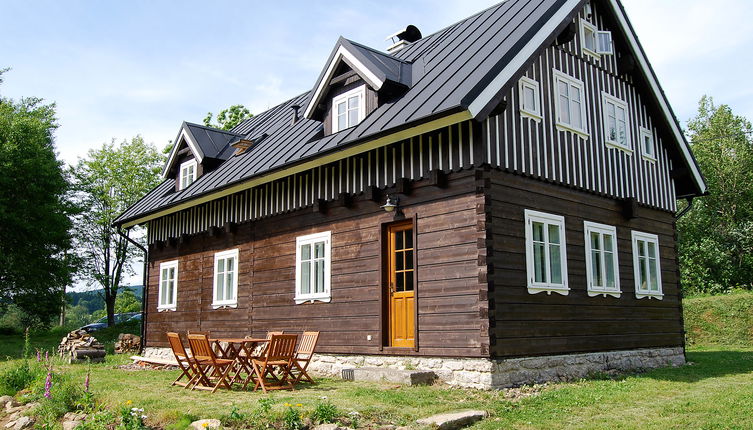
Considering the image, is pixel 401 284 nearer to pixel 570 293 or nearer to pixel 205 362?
pixel 570 293

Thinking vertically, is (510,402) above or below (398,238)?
below

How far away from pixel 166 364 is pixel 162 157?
27.2 meters

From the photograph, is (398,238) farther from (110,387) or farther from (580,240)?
(110,387)

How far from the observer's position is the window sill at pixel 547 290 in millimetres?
10805

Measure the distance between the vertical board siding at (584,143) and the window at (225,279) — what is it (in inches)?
302

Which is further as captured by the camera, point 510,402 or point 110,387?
point 110,387

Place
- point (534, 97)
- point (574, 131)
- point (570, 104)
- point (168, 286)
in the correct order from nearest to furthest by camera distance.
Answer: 1. point (534, 97)
2. point (574, 131)
3. point (570, 104)
4. point (168, 286)

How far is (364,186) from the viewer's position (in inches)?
482

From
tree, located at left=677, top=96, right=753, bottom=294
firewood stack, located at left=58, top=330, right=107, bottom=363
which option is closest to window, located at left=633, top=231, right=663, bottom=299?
firewood stack, located at left=58, top=330, right=107, bottom=363

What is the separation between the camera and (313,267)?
1334 centimetres

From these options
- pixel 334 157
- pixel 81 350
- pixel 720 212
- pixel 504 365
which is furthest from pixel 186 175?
pixel 720 212

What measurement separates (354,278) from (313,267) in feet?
4.54

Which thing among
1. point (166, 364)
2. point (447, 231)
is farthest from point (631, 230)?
point (166, 364)

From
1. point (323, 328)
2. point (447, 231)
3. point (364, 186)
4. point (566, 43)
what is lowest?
point (323, 328)
